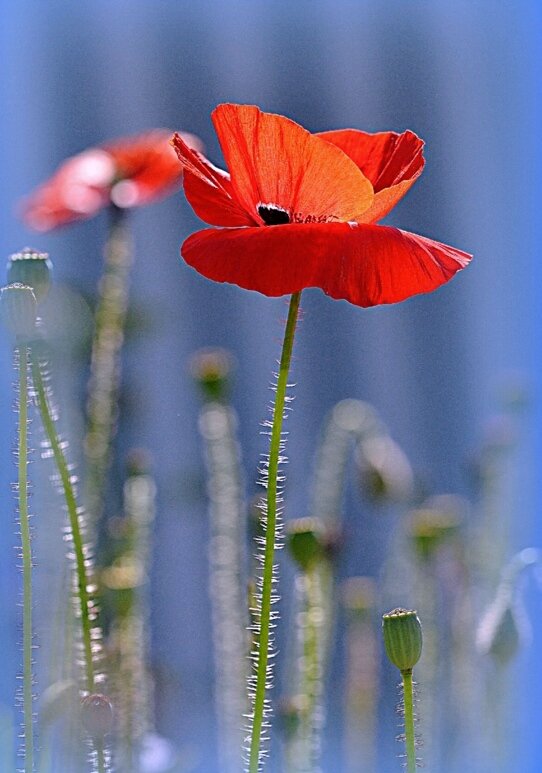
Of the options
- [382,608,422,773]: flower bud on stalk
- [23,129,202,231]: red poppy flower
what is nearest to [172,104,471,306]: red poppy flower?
[382,608,422,773]: flower bud on stalk

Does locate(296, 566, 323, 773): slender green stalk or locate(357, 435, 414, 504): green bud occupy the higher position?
locate(357, 435, 414, 504): green bud

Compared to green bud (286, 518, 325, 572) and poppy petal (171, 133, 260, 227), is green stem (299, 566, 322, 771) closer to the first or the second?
green bud (286, 518, 325, 572)

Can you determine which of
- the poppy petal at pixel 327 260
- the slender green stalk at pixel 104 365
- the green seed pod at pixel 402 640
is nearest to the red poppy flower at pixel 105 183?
the slender green stalk at pixel 104 365

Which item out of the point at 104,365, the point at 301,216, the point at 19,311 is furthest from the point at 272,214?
the point at 104,365

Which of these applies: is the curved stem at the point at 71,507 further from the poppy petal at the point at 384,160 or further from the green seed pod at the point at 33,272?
the poppy petal at the point at 384,160

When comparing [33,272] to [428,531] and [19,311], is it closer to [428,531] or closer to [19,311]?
[19,311]

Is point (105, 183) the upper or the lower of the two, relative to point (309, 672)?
upper
